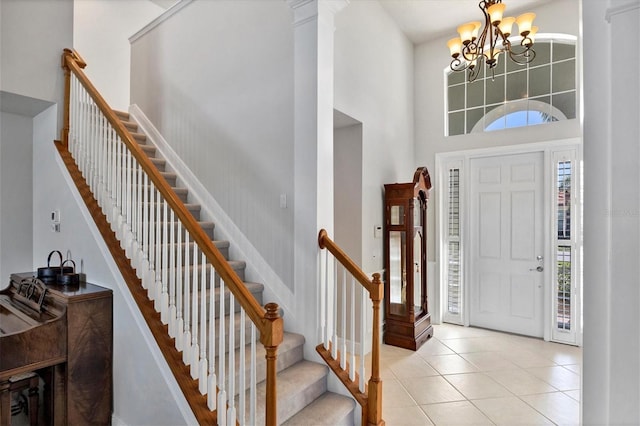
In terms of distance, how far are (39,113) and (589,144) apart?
404 centimetres

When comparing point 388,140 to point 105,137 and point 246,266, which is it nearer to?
point 246,266

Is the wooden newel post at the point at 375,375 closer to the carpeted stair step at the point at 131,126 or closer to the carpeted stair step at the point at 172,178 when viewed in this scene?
the carpeted stair step at the point at 172,178

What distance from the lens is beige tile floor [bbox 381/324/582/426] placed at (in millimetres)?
2492

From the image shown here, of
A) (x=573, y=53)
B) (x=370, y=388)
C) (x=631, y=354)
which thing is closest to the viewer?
(x=631, y=354)

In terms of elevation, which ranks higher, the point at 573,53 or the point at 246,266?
the point at 573,53

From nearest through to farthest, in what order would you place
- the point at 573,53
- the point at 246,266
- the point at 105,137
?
1. the point at 105,137
2. the point at 246,266
3. the point at 573,53

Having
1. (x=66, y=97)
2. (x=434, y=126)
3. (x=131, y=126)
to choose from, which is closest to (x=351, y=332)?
(x=66, y=97)

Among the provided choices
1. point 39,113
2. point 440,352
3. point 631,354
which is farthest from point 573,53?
point 39,113

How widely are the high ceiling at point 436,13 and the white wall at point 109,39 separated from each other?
3.65 meters

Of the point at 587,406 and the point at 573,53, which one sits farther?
the point at 573,53

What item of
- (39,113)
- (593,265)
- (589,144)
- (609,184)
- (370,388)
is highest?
(39,113)

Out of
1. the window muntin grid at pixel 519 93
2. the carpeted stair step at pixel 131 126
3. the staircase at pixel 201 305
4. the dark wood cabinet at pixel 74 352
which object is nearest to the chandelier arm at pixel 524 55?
the window muntin grid at pixel 519 93

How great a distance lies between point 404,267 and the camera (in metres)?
3.95

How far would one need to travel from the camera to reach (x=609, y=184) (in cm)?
86
